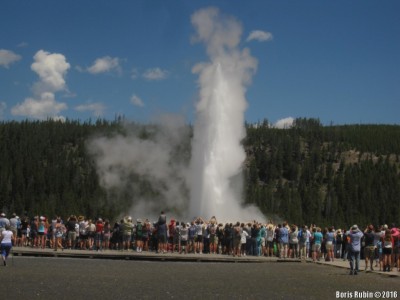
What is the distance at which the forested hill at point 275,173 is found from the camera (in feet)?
360

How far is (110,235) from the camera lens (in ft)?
88.7

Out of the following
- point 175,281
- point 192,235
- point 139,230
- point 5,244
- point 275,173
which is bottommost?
point 175,281

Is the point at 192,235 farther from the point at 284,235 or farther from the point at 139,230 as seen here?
the point at 284,235

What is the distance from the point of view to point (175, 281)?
15297 millimetres

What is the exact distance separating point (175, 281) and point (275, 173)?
446 feet

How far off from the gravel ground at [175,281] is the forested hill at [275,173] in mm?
56003

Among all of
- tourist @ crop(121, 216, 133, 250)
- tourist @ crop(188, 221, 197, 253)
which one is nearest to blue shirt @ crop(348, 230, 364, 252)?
tourist @ crop(188, 221, 197, 253)

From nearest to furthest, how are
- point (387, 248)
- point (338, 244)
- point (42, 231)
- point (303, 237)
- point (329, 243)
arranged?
point (387, 248)
point (329, 243)
point (303, 237)
point (42, 231)
point (338, 244)

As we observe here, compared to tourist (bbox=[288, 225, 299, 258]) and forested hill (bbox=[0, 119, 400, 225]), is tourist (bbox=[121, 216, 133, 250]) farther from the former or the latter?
forested hill (bbox=[0, 119, 400, 225])

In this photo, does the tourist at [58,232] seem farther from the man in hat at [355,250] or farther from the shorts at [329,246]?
the man in hat at [355,250]

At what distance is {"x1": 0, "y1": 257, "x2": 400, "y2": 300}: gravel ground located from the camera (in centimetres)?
1260

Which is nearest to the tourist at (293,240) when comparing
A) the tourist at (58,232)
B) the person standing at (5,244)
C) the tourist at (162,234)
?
the tourist at (162,234)

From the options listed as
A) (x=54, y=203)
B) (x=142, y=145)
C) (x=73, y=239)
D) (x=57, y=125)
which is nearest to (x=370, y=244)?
(x=73, y=239)

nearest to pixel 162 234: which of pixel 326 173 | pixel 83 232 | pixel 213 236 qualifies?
pixel 213 236
